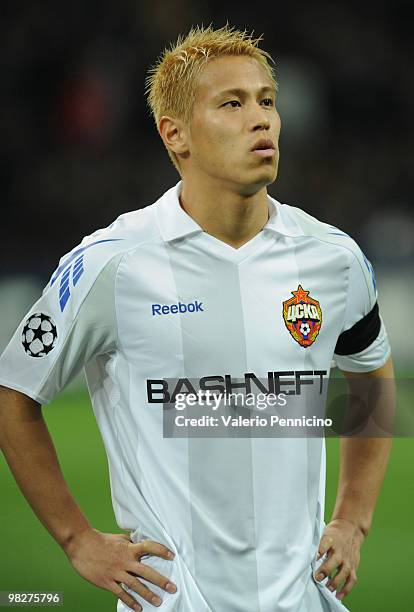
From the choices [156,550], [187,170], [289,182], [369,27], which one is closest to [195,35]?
[187,170]

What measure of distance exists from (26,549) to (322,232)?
2.93 m

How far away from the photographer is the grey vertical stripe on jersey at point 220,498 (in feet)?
7.88

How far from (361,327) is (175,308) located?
523mm

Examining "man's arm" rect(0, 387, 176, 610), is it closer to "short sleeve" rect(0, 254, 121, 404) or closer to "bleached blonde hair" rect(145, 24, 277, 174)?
"short sleeve" rect(0, 254, 121, 404)

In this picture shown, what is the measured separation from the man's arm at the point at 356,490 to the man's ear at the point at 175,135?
736mm

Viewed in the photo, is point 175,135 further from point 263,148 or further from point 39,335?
point 39,335

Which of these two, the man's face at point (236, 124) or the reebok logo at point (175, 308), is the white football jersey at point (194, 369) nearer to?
the reebok logo at point (175, 308)

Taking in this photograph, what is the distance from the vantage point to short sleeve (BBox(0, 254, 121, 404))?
7.93 ft

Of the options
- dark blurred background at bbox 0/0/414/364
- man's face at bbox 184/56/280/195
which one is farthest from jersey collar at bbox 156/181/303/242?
dark blurred background at bbox 0/0/414/364

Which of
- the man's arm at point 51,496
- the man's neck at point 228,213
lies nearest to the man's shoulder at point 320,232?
the man's neck at point 228,213

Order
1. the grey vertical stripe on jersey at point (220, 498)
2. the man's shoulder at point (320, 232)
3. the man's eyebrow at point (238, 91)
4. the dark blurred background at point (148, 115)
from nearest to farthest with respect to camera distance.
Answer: the grey vertical stripe on jersey at point (220, 498)
the man's eyebrow at point (238, 91)
the man's shoulder at point (320, 232)
the dark blurred background at point (148, 115)

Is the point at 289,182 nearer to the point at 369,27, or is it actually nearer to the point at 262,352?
the point at 369,27

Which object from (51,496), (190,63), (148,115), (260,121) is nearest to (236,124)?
(260,121)
